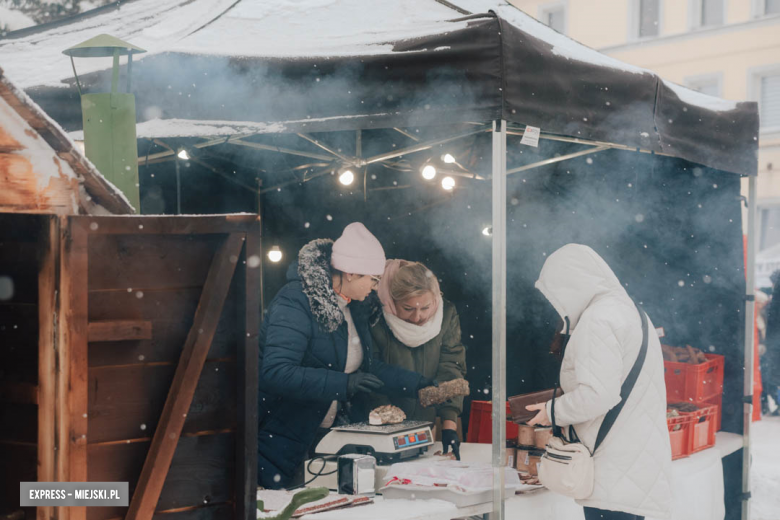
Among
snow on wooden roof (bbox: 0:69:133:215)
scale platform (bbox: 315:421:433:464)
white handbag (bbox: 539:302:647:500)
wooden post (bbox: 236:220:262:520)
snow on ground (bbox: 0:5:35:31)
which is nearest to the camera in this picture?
snow on wooden roof (bbox: 0:69:133:215)

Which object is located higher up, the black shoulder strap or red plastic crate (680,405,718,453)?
the black shoulder strap

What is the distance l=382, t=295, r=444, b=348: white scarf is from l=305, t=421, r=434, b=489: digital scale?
858 millimetres

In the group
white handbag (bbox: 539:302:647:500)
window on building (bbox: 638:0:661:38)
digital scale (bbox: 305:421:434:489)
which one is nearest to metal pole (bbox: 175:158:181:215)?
digital scale (bbox: 305:421:434:489)

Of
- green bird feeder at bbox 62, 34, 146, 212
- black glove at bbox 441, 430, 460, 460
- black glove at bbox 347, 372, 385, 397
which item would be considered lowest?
black glove at bbox 441, 430, 460, 460

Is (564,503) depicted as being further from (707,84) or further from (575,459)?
(707,84)

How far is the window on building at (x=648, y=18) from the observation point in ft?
61.2

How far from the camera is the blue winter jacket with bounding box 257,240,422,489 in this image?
3553mm

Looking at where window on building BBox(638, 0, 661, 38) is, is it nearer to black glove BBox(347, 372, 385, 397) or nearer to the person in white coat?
the person in white coat

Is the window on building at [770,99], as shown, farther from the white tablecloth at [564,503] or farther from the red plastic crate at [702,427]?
the red plastic crate at [702,427]

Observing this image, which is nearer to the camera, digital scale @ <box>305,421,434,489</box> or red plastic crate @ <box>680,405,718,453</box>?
digital scale @ <box>305,421,434,489</box>

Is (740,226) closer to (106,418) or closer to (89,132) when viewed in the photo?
(89,132)

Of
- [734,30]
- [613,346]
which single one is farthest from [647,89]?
[734,30]

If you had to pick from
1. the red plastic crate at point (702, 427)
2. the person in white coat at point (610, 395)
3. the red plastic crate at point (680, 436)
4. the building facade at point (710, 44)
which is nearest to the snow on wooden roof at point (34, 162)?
the person in white coat at point (610, 395)

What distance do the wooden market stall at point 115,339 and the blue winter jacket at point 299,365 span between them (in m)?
1.48
